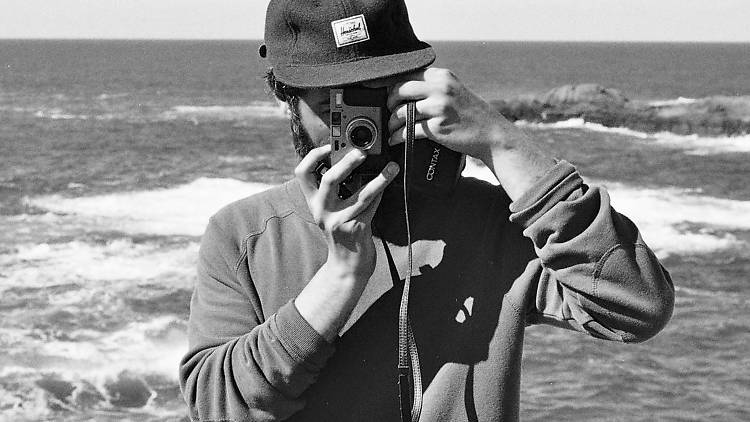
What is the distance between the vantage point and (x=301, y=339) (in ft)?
6.37

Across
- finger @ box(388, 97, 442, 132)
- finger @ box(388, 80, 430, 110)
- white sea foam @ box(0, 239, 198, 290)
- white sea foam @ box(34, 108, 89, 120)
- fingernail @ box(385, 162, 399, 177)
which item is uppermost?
finger @ box(388, 80, 430, 110)

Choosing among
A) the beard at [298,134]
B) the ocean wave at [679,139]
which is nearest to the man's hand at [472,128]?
the beard at [298,134]

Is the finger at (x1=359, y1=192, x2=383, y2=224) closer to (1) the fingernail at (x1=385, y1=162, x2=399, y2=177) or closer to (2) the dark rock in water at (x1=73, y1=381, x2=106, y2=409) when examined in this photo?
(1) the fingernail at (x1=385, y1=162, x2=399, y2=177)

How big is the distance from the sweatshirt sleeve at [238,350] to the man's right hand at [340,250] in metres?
0.04

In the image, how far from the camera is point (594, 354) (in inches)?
635

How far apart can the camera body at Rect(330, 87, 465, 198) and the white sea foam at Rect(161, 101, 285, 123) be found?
175ft

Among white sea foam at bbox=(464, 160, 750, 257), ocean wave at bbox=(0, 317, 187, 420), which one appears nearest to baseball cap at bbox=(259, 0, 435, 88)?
ocean wave at bbox=(0, 317, 187, 420)

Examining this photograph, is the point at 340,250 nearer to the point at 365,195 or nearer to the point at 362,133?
the point at 365,195

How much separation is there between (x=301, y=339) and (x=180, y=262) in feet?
61.4

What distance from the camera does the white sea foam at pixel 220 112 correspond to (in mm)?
57875

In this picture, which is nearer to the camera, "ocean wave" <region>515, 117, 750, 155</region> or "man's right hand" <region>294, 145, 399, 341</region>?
"man's right hand" <region>294, 145, 399, 341</region>

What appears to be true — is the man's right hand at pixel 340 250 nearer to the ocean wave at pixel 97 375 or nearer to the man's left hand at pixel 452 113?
the man's left hand at pixel 452 113

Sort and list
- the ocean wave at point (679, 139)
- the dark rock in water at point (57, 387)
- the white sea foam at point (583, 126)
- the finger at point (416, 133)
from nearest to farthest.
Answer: the finger at point (416, 133), the dark rock in water at point (57, 387), the ocean wave at point (679, 139), the white sea foam at point (583, 126)

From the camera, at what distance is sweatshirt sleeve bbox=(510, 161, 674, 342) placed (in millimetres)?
1921
